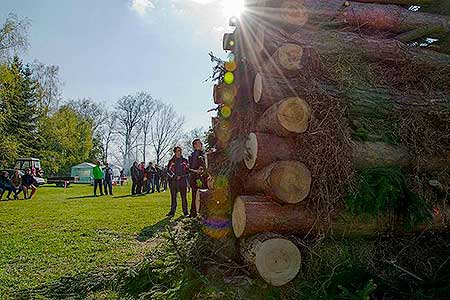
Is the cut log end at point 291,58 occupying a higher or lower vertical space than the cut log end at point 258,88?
higher

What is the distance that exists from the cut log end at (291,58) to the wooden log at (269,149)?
0.74 metres

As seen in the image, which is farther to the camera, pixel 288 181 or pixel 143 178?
pixel 143 178

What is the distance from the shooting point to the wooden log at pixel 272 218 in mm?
3506

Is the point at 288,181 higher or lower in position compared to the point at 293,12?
lower

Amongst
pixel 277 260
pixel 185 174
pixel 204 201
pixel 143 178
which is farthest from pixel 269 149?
pixel 143 178

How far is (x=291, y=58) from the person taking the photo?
3.83 meters

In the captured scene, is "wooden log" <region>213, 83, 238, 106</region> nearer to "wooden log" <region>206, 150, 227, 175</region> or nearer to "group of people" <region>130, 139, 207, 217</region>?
"wooden log" <region>206, 150, 227, 175</region>

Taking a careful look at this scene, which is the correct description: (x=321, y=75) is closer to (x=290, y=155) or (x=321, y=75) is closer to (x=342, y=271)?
(x=290, y=155)

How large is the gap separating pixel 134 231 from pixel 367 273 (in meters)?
5.54

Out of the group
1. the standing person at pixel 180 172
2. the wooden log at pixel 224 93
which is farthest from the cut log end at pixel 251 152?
the standing person at pixel 180 172

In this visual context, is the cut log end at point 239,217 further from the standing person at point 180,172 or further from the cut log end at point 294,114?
the standing person at point 180,172

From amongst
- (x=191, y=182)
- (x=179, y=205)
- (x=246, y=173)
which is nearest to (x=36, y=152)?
(x=179, y=205)

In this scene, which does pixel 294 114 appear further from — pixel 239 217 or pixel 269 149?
pixel 239 217

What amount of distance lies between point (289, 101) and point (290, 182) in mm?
764
